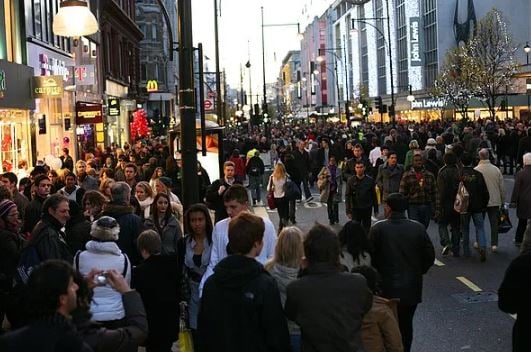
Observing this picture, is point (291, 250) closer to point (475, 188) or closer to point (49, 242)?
point (49, 242)

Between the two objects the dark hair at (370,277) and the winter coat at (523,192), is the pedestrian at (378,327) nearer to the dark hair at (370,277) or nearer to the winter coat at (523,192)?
the dark hair at (370,277)

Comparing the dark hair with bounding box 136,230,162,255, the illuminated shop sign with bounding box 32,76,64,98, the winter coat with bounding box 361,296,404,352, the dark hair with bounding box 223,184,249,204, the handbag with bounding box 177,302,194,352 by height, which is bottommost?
the handbag with bounding box 177,302,194,352

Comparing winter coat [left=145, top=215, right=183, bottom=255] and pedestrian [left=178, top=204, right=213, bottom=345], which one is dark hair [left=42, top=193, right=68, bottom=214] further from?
winter coat [left=145, top=215, right=183, bottom=255]

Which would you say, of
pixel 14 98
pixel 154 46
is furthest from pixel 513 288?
pixel 154 46

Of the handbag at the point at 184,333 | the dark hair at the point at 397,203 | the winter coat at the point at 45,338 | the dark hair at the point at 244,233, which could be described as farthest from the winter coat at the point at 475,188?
the winter coat at the point at 45,338

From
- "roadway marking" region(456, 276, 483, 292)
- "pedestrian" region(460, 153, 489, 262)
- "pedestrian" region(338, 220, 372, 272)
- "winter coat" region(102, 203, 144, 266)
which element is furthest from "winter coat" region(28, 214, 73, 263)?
"pedestrian" region(460, 153, 489, 262)

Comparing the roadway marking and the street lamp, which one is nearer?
the street lamp

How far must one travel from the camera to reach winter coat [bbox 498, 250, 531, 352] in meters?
5.65

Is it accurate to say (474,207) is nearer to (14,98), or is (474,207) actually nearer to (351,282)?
(351,282)

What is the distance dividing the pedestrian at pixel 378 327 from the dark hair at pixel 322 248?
0.43 meters

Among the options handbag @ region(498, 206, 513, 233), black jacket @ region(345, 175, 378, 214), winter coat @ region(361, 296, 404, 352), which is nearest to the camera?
winter coat @ region(361, 296, 404, 352)

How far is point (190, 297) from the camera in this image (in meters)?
6.93

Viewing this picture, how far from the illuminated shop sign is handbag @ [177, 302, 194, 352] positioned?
18.5 metres

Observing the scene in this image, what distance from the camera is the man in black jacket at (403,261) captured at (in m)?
7.22
